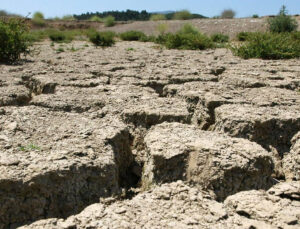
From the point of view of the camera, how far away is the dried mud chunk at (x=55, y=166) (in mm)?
1249

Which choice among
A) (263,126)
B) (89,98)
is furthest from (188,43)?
(263,126)

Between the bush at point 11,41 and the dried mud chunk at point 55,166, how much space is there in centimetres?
308

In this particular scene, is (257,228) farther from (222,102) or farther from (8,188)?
(222,102)

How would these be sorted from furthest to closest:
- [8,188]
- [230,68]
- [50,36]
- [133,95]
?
[50,36] < [230,68] < [133,95] < [8,188]

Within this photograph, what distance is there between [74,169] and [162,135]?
50 cm

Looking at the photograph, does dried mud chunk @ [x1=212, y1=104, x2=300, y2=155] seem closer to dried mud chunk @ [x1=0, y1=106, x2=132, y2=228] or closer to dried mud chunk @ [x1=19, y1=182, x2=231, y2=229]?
dried mud chunk @ [x1=0, y1=106, x2=132, y2=228]

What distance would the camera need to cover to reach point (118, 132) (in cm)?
176

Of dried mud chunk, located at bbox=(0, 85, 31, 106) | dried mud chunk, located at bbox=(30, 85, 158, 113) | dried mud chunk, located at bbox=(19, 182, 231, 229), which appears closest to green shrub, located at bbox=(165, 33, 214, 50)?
dried mud chunk, located at bbox=(30, 85, 158, 113)

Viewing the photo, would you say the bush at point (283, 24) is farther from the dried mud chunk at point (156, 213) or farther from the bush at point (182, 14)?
the bush at point (182, 14)

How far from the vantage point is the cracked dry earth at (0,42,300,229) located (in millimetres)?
1184

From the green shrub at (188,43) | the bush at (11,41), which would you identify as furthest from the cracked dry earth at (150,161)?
the green shrub at (188,43)

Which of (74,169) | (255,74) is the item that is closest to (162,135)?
(74,169)

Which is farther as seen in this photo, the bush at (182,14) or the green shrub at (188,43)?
the bush at (182,14)

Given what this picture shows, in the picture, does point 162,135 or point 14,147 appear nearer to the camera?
point 14,147
